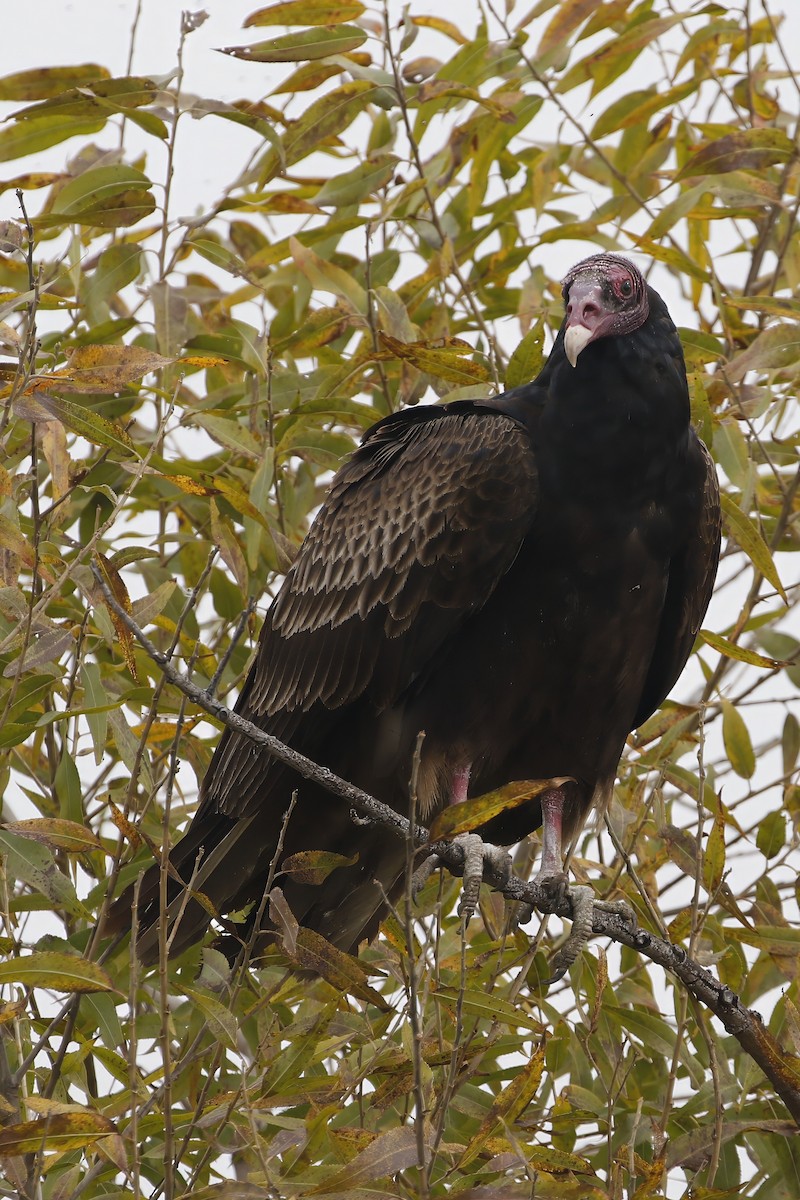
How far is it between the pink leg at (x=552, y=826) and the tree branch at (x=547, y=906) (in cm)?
32

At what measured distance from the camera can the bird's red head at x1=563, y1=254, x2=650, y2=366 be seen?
4.25 metres

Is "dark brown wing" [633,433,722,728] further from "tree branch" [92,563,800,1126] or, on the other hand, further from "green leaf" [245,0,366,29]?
"green leaf" [245,0,366,29]

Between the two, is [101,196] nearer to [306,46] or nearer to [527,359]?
[306,46]

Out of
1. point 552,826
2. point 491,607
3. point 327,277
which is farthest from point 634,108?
point 552,826

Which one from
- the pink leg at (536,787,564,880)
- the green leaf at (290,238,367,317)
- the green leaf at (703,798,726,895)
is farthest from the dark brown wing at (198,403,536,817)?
the green leaf at (703,798,726,895)

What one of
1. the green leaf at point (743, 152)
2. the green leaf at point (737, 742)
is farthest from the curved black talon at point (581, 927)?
the green leaf at point (743, 152)

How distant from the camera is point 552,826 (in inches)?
180

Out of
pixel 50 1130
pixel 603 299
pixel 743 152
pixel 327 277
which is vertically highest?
pixel 743 152

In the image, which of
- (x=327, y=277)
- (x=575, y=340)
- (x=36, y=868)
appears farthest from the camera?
(x=327, y=277)

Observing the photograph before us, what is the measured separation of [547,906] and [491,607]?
30.5 inches

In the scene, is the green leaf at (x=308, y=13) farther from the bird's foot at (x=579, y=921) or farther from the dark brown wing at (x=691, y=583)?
the bird's foot at (x=579, y=921)

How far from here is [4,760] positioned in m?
3.89

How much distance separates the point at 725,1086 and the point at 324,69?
9.71 ft

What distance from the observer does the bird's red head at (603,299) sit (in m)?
4.25
